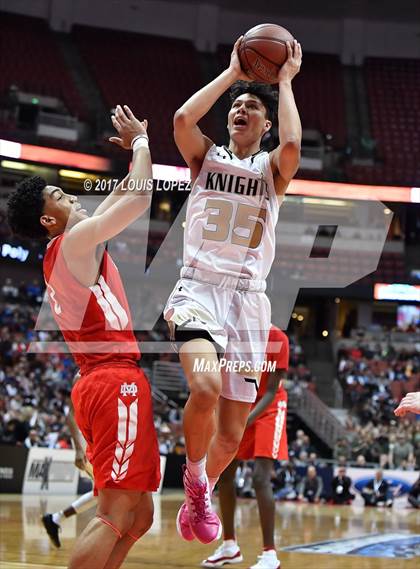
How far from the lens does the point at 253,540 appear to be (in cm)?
896

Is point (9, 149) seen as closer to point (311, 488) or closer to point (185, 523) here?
point (311, 488)

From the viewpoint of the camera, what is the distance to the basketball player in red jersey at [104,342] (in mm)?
4367

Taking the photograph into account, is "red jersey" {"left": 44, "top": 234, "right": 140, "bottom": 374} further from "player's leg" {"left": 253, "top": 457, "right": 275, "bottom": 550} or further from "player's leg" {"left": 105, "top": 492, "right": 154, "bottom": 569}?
"player's leg" {"left": 253, "top": 457, "right": 275, "bottom": 550}

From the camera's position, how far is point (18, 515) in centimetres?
1080

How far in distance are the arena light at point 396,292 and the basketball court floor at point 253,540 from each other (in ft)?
47.0

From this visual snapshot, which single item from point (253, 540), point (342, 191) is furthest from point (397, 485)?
point (342, 191)

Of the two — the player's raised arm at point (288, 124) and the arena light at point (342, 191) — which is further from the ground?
the arena light at point (342, 191)

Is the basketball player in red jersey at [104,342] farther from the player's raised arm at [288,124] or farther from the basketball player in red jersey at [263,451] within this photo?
the basketball player in red jersey at [263,451]

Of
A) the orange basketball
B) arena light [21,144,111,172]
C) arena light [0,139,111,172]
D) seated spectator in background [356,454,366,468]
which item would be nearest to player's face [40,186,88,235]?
the orange basketball

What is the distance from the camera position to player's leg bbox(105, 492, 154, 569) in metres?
4.63

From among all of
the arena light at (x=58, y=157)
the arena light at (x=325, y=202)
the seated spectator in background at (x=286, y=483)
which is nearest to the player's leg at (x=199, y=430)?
the seated spectator in background at (x=286, y=483)

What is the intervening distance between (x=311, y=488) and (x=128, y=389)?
13.4m

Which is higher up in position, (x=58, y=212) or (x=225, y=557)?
(x=58, y=212)

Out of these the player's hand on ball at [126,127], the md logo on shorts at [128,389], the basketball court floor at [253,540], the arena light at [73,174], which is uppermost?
the arena light at [73,174]
